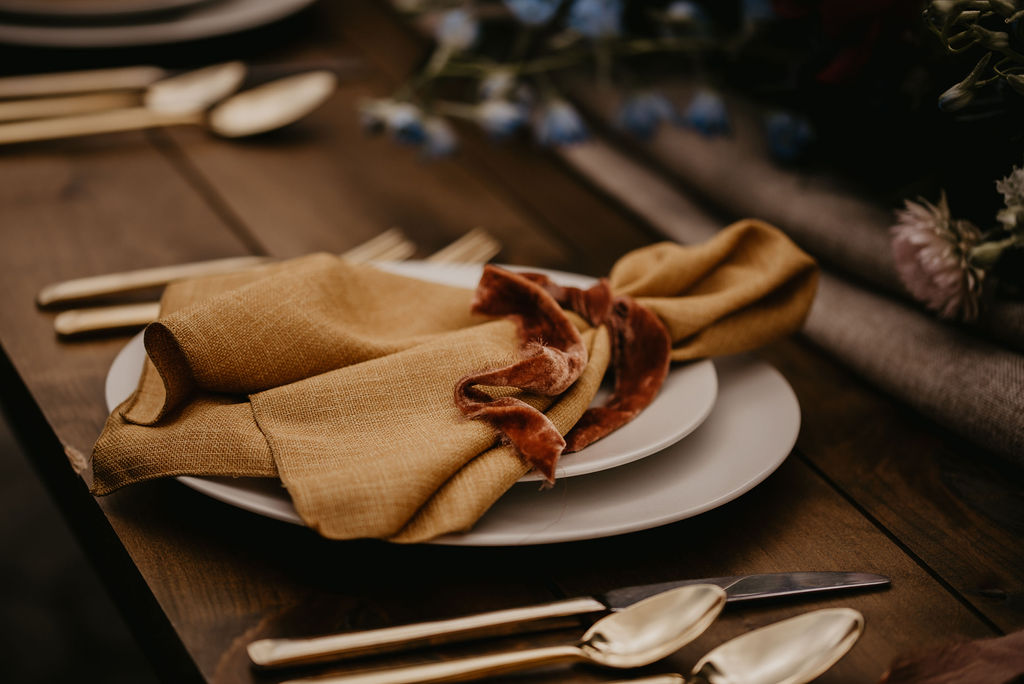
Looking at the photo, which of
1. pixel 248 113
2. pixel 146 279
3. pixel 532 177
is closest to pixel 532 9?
pixel 532 177

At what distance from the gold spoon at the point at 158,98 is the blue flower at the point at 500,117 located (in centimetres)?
26

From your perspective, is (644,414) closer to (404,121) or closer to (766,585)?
(766,585)

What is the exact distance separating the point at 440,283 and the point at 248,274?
121 millimetres

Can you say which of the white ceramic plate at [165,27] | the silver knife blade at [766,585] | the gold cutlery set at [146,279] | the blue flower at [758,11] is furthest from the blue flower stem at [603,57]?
the silver knife blade at [766,585]

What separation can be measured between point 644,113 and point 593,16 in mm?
96

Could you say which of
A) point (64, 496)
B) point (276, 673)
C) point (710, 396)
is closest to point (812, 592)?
point (710, 396)

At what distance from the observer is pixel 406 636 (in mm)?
370

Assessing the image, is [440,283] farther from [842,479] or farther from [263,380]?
[842,479]

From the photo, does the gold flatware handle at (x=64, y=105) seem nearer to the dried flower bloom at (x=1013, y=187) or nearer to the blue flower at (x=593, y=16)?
the blue flower at (x=593, y=16)

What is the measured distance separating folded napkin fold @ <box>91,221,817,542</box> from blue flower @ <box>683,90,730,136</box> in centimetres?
24

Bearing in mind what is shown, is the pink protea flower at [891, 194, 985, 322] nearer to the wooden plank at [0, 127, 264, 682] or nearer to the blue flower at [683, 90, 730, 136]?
the blue flower at [683, 90, 730, 136]

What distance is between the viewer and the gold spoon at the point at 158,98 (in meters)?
0.82

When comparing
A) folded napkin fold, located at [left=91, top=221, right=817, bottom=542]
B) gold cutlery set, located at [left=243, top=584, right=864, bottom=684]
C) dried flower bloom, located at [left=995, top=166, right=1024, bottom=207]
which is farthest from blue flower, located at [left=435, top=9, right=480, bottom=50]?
gold cutlery set, located at [left=243, top=584, right=864, bottom=684]

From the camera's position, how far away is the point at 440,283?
573 mm
